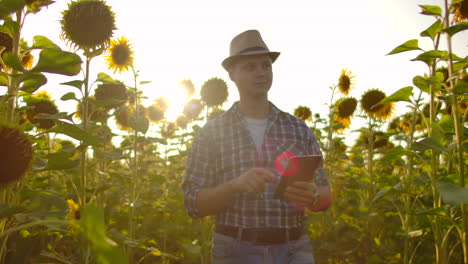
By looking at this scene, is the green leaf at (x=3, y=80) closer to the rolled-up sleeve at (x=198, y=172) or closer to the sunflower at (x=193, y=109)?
the rolled-up sleeve at (x=198, y=172)

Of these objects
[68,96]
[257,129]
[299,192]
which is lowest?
[299,192]

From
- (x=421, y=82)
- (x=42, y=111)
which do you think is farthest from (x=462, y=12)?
(x=42, y=111)

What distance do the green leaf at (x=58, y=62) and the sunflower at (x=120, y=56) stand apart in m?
3.05

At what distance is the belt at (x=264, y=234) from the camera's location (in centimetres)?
239

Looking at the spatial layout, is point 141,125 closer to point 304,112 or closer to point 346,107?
point 304,112

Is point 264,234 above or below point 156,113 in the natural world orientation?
below

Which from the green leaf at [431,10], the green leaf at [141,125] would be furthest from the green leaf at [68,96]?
the green leaf at [431,10]

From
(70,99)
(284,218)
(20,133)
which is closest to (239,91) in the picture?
(284,218)

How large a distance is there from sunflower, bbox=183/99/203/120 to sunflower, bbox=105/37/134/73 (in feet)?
5.04

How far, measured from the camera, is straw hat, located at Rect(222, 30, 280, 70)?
9.13ft

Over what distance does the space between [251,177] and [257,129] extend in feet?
2.75

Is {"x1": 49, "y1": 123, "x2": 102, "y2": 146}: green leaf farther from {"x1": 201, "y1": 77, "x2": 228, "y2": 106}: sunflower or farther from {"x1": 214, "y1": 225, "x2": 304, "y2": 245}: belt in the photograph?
{"x1": 201, "y1": 77, "x2": 228, "y2": 106}: sunflower

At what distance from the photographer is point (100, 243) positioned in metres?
0.62

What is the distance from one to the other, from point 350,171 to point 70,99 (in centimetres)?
476
